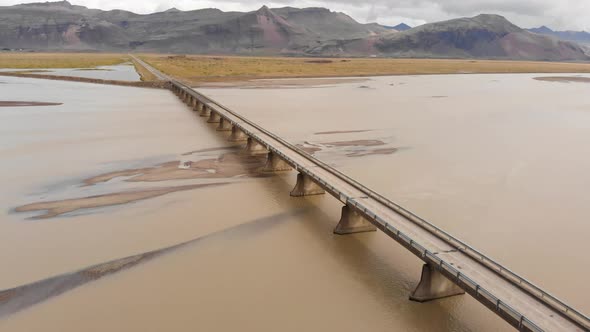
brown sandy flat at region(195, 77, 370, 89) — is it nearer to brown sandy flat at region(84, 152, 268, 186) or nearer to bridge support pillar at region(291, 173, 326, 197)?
brown sandy flat at region(84, 152, 268, 186)

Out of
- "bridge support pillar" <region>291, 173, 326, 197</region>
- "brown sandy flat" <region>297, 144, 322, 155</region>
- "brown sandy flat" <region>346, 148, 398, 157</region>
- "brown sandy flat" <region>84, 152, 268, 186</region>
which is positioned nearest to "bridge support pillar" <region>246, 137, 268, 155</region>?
"brown sandy flat" <region>84, 152, 268, 186</region>

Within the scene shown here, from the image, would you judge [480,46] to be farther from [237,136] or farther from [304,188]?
[304,188]

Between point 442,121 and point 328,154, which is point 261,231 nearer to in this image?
point 328,154

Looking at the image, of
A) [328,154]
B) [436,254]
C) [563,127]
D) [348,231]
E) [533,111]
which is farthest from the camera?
[533,111]

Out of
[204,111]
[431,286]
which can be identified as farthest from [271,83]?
[431,286]

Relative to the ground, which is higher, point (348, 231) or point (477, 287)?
point (477, 287)

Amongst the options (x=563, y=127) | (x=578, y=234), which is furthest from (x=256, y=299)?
(x=563, y=127)
